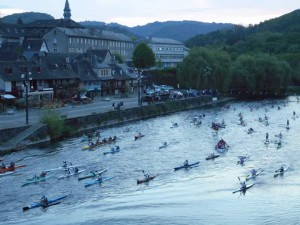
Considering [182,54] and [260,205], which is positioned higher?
[182,54]

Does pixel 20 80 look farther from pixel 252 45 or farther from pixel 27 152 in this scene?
pixel 252 45

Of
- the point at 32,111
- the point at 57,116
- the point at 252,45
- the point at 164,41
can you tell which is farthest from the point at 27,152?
the point at 252,45

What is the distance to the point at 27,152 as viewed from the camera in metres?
41.2

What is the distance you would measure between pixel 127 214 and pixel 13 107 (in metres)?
31.7

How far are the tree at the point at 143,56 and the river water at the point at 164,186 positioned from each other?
49729mm

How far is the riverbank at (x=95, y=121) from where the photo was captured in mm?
42906

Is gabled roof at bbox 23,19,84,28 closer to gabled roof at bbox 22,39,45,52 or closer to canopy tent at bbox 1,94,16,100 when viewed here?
gabled roof at bbox 22,39,45,52

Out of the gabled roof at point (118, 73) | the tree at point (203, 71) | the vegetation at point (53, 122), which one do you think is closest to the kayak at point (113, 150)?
the vegetation at point (53, 122)

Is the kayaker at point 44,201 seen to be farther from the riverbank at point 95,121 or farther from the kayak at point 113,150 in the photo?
the riverbank at point 95,121

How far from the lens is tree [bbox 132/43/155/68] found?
98438mm

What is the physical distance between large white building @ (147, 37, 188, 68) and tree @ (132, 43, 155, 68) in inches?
1336

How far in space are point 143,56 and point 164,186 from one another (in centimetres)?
6867

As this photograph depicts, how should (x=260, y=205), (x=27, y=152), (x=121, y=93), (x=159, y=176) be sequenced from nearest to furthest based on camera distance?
(x=260, y=205) → (x=159, y=176) → (x=27, y=152) → (x=121, y=93)

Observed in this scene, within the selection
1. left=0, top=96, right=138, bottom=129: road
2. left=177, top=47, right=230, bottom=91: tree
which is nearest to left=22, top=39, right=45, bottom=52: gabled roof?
left=0, top=96, right=138, bottom=129: road
